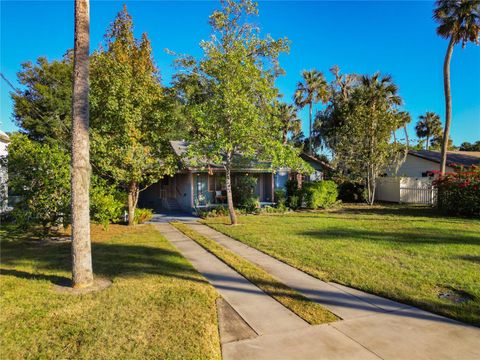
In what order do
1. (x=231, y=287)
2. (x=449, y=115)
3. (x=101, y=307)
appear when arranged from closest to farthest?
1. (x=101, y=307)
2. (x=231, y=287)
3. (x=449, y=115)

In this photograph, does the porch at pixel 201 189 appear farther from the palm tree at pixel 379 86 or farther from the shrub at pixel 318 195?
the palm tree at pixel 379 86

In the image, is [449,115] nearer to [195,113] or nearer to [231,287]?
[195,113]

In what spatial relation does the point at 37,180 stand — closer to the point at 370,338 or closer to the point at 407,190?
the point at 370,338

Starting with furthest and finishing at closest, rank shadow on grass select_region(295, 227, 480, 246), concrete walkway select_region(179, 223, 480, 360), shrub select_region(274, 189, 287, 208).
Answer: shrub select_region(274, 189, 287, 208) → shadow on grass select_region(295, 227, 480, 246) → concrete walkway select_region(179, 223, 480, 360)

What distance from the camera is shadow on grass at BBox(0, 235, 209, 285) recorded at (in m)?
6.80

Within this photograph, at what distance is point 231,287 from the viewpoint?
6.01m

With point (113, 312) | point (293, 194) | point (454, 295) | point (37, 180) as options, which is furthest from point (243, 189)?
point (113, 312)

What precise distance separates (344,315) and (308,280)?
167 centimetres

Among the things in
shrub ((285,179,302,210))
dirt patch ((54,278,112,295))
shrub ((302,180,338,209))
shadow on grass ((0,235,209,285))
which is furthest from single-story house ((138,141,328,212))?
dirt patch ((54,278,112,295))

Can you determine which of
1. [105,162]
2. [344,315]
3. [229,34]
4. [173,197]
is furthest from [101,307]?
[173,197]

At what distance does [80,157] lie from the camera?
18.9 ft

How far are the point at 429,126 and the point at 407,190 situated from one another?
108 ft

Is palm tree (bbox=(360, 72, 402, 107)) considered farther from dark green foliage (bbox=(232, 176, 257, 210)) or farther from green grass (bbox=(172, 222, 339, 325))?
green grass (bbox=(172, 222, 339, 325))

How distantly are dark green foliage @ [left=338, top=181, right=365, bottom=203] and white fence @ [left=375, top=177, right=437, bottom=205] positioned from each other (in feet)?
5.43
